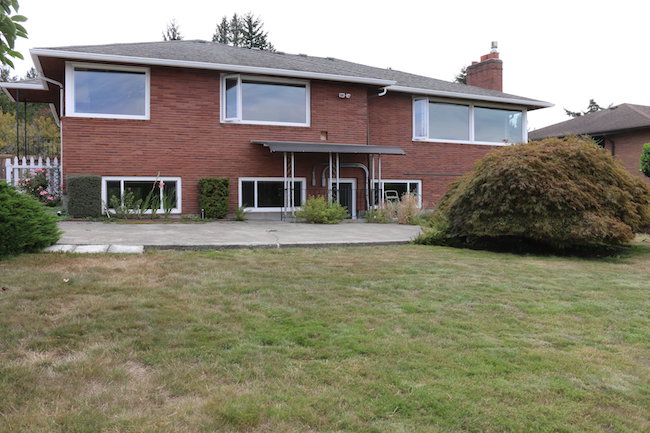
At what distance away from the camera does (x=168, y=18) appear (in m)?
51.2

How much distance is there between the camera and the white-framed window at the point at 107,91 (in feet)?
44.1

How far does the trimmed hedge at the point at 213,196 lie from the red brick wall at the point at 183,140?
48cm

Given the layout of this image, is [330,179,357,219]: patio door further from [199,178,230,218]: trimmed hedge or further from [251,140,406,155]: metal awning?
[199,178,230,218]: trimmed hedge

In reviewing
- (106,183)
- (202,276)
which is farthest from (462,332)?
(106,183)

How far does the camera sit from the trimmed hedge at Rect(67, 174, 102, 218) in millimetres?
12523

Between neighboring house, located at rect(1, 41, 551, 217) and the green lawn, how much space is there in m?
8.40

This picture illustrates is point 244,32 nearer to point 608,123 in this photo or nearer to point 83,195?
point 608,123

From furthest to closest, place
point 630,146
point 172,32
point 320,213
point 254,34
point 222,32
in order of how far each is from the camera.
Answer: point 222,32
point 172,32
point 254,34
point 630,146
point 320,213

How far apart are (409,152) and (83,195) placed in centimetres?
1076

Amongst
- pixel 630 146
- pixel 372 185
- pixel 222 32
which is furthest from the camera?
pixel 222 32

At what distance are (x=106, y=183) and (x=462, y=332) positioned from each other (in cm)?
1212

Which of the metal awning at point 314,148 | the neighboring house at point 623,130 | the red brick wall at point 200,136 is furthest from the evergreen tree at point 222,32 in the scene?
the metal awning at point 314,148

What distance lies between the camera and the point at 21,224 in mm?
6406

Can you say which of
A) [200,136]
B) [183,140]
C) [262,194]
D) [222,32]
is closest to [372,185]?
[262,194]
